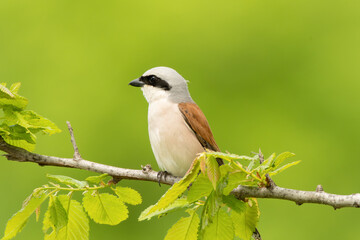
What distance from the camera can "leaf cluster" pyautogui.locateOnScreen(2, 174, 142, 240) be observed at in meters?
2.46

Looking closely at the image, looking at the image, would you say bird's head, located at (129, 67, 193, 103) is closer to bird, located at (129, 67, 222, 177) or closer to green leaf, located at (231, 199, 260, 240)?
bird, located at (129, 67, 222, 177)

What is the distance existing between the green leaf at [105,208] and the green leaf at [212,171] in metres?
0.73

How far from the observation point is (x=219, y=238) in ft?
7.45

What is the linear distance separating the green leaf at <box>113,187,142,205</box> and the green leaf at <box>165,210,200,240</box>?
0.31 meters

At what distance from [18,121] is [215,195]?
1.02 metres

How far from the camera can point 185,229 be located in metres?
2.38

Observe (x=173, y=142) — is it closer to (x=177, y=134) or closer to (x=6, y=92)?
(x=177, y=134)

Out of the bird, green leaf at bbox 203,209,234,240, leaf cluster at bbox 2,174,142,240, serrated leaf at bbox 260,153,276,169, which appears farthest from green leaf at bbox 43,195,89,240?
the bird

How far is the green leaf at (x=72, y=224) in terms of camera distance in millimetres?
2522

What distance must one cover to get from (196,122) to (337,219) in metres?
3.84

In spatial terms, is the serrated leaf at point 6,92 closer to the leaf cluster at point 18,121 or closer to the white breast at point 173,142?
the leaf cluster at point 18,121

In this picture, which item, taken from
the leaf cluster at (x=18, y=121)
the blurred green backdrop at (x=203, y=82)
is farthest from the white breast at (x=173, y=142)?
the blurred green backdrop at (x=203, y=82)

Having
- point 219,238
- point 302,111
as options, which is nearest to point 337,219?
point 302,111

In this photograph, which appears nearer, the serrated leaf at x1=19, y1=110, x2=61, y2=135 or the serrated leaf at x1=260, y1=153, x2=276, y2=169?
the serrated leaf at x1=260, y1=153, x2=276, y2=169
